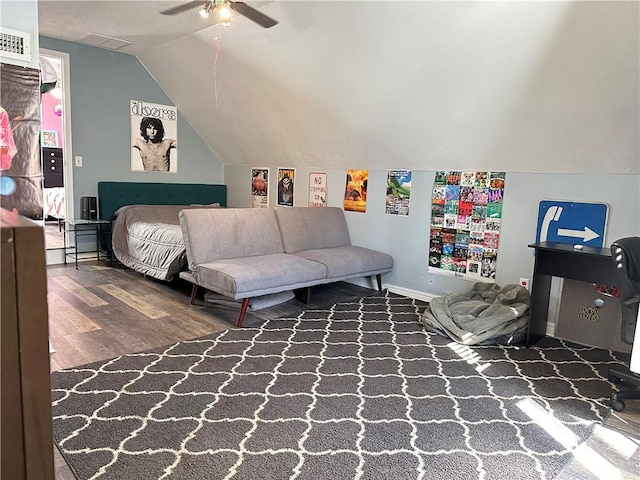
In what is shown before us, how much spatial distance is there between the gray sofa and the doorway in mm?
2292

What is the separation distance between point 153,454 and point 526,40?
9.63 ft

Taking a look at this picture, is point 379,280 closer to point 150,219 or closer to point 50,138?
point 150,219

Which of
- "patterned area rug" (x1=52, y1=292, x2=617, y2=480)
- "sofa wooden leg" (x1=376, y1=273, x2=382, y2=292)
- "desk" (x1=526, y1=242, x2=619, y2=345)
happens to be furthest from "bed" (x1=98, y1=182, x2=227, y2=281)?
"desk" (x1=526, y1=242, x2=619, y2=345)

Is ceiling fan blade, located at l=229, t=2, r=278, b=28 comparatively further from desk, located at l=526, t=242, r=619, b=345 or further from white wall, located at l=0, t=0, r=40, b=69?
desk, located at l=526, t=242, r=619, b=345

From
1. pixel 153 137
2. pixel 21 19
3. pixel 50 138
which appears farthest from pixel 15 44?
pixel 50 138

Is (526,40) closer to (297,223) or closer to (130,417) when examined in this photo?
(297,223)

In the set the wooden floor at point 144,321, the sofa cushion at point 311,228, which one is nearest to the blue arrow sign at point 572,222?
the wooden floor at point 144,321

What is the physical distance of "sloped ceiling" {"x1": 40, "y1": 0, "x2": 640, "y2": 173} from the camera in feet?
8.67

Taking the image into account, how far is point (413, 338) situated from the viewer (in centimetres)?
329

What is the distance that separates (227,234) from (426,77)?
199cm

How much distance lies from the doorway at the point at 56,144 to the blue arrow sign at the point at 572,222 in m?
4.81

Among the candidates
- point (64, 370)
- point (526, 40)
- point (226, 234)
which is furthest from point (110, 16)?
point (526, 40)

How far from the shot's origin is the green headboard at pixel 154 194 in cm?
541

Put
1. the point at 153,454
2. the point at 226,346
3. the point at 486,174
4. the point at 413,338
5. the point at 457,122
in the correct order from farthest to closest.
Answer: the point at 486,174 → the point at 457,122 → the point at 413,338 → the point at 226,346 → the point at 153,454
